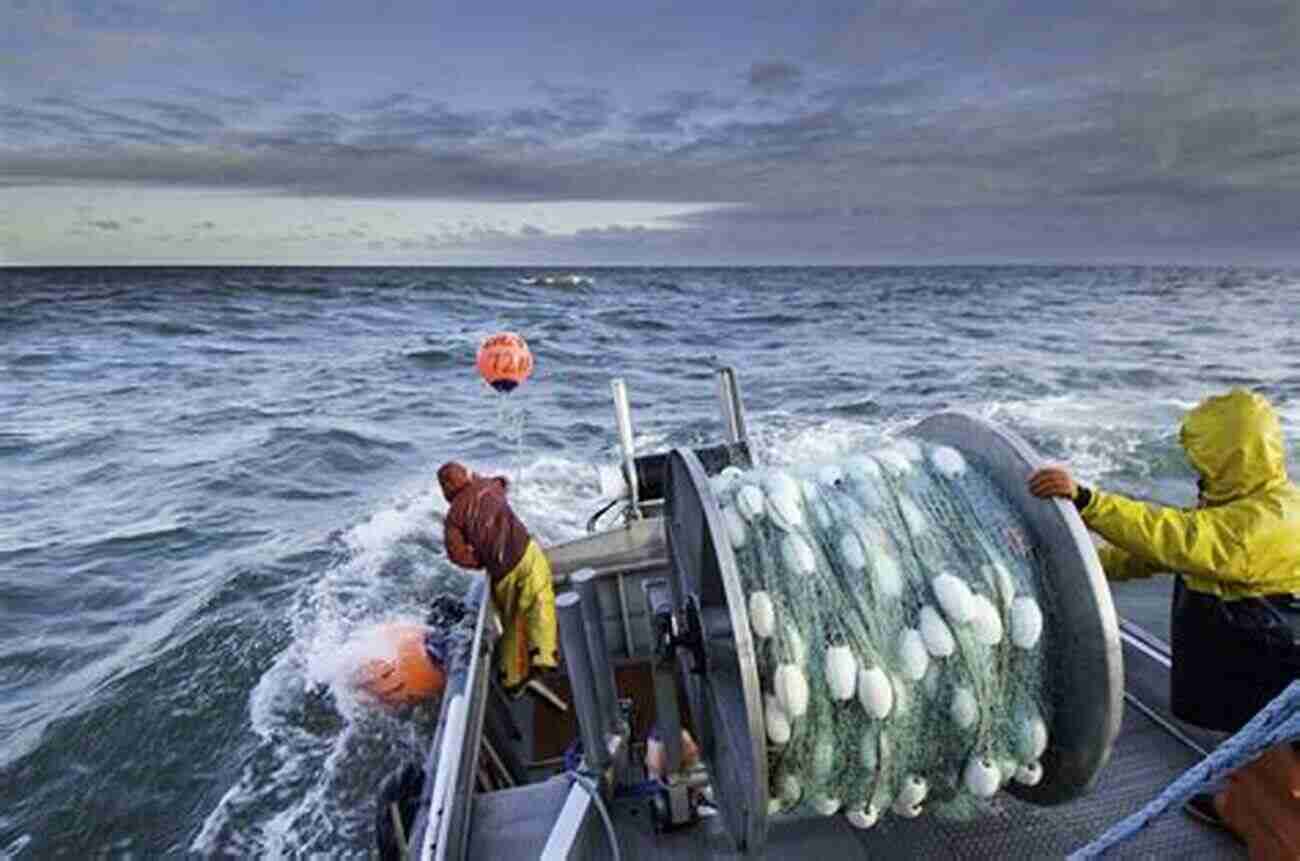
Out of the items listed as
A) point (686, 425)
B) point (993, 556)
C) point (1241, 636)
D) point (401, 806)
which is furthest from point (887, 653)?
point (686, 425)

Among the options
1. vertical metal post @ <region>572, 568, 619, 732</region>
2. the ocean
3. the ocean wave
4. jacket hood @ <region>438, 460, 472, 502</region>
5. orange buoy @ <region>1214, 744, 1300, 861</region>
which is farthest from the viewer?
the ocean wave

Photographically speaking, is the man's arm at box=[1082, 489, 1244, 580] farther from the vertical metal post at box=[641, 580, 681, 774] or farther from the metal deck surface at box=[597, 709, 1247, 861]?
the vertical metal post at box=[641, 580, 681, 774]

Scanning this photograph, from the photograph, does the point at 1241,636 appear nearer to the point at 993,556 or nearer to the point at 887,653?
the point at 993,556

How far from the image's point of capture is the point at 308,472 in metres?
18.4

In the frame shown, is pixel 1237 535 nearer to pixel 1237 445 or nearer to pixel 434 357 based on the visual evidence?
pixel 1237 445

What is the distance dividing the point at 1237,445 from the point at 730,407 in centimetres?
447

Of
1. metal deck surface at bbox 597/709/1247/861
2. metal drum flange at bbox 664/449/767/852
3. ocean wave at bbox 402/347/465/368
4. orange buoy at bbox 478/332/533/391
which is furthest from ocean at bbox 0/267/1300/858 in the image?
orange buoy at bbox 478/332/533/391

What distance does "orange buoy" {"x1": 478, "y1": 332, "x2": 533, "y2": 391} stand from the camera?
8.65 m

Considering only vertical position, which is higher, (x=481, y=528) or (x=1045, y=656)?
(x=1045, y=656)

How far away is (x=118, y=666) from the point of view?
34.3ft

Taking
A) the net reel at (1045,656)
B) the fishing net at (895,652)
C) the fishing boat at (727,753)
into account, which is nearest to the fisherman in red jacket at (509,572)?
the fishing boat at (727,753)

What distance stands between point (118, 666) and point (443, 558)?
4142 millimetres

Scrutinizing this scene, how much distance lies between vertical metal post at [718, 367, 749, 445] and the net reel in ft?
10.4

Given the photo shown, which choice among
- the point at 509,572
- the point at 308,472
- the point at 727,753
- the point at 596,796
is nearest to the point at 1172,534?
the point at 727,753
